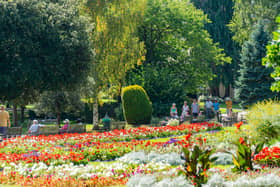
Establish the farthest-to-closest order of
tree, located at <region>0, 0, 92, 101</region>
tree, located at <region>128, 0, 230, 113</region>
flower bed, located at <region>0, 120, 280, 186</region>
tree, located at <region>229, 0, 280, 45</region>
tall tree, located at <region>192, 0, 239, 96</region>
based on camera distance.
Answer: tall tree, located at <region>192, 0, 239, 96</region> → tree, located at <region>229, 0, 280, 45</region> → tree, located at <region>128, 0, 230, 113</region> → tree, located at <region>0, 0, 92, 101</region> → flower bed, located at <region>0, 120, 280, 186</region>

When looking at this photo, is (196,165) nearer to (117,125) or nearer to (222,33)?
(117,125)

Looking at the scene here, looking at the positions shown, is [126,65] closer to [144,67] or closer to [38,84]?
[144,67]

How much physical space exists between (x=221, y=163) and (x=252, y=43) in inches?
924

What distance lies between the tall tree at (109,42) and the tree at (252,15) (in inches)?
599

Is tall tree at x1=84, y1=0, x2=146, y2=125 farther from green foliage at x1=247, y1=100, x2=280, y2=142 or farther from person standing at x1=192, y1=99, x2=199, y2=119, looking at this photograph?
green foliage at x1=247, y1=100, x2=280, y2=142

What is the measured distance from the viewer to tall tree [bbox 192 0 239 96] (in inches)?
1845

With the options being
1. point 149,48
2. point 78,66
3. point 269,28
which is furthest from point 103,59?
point 269,28

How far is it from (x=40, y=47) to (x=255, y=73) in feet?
60.3

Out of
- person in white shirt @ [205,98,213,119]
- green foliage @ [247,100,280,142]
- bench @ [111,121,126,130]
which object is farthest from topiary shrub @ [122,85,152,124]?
green foliage @ [247,100,280,142]

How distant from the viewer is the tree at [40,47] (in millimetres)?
21078

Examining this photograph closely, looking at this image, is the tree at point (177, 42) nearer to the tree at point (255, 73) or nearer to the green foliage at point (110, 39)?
the tree at point (255, 73)

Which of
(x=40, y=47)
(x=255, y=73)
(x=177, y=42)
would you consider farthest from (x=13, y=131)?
(x=255, y=73)

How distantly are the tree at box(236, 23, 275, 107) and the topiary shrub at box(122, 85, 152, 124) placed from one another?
11.9 meters

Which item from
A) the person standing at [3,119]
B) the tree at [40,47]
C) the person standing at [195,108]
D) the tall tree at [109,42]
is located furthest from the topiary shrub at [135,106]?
the person standing at [3,119]
